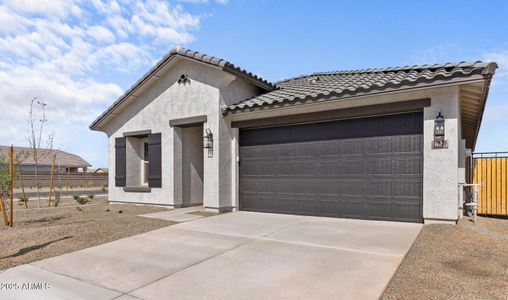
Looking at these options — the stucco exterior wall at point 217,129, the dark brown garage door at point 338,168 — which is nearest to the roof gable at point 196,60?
the stucco exterior wall at point 217,129

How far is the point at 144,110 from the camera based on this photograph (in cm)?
1227

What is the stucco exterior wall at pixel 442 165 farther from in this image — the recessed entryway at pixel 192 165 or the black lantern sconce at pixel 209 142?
the recessed entryway at pixel 192 165

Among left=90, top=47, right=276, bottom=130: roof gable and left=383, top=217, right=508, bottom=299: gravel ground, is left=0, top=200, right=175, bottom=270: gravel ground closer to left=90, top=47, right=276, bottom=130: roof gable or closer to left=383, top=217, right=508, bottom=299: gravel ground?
left=90, top=47, right=276, bottom=130: roof gable

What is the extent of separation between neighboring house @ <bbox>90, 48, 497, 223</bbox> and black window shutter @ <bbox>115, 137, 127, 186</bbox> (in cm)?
4

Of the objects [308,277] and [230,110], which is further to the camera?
[230,110]

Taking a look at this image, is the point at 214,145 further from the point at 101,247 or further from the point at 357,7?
the point at 357,7

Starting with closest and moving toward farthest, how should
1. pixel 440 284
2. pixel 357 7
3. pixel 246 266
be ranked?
pixel 440 284, pixel 246 266, pixel 357 7

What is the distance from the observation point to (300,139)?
9.15 meters

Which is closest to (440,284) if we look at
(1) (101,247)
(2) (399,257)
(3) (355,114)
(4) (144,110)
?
(2) (399,257)

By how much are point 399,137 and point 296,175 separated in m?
3.00

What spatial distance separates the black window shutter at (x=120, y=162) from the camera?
506 inches

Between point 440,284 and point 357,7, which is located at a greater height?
point 357,7

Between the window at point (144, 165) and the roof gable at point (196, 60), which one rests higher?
the roof gable at point (196, 60)

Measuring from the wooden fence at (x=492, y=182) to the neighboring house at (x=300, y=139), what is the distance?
1.49 m
